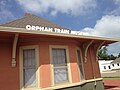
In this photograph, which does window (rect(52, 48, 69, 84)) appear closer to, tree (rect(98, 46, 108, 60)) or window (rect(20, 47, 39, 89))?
window (rect(20, 47, 39, 89))

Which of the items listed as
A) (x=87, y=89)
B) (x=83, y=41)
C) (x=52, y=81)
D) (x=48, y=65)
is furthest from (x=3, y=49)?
(x=87, y=89)

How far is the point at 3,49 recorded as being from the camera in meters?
7.44

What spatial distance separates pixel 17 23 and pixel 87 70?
5423 mm

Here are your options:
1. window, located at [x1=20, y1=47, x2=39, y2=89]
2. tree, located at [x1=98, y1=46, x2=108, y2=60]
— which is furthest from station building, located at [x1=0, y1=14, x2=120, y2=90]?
tree, located at [x1=98, y1=46, x2=108, y2=60]

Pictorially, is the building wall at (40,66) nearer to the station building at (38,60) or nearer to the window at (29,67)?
the station building at (38,60)

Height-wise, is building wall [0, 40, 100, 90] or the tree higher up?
the tree

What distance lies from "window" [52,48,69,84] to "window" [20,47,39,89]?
965 millimetres

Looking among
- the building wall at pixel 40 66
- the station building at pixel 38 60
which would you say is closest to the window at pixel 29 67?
the station building at pixel 38 60

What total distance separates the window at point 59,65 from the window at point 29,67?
0.96 meters

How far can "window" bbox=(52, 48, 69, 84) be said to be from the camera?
8180 millimetres

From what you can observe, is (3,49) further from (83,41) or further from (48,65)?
(83,41)

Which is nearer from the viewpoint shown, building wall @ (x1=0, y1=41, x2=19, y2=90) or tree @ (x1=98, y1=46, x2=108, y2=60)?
building wall @ (x1=0, y1=41, x2=19, y2=90)

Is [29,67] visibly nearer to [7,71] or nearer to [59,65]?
[7,71]

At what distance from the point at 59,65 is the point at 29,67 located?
58.6 inches
